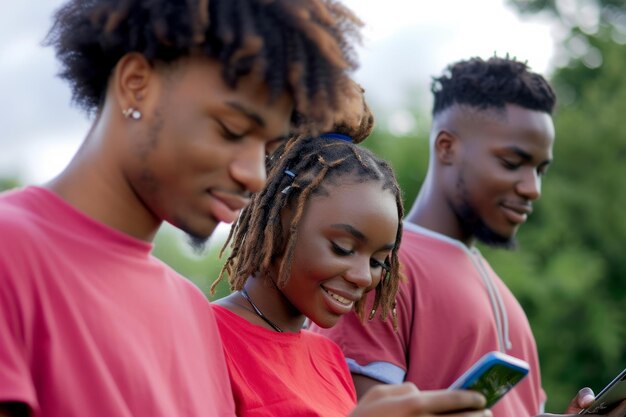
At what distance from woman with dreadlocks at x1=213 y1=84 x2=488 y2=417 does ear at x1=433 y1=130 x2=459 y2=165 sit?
1263mm

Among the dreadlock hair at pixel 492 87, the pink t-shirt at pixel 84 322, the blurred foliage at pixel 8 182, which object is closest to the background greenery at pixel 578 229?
the dreadlock hair at pixel 492 87

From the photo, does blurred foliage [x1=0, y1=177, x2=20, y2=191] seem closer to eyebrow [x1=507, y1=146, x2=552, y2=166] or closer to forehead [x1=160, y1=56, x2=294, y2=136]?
eyebrow [x1=507, y1=146, x2=552, y2=166]

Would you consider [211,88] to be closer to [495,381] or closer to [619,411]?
[495,381]

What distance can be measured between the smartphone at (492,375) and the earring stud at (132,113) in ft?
2.95

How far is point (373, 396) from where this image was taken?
240cm

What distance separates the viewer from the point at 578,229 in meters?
19.8

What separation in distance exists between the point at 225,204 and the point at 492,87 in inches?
113

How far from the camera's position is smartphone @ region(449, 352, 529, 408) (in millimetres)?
2338

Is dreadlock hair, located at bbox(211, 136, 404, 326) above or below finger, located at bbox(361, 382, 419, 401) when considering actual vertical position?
above

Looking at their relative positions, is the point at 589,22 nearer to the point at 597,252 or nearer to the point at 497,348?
the point at 597,252

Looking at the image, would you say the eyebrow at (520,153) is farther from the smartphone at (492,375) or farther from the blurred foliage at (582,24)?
the blurred foliage at (582,24)

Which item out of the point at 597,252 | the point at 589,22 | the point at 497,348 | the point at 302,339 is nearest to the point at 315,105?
the point at 302,339

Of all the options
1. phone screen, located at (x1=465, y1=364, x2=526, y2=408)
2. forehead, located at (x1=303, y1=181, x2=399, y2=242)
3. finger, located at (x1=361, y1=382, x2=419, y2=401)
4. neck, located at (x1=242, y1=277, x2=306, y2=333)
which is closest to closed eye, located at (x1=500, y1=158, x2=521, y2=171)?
forehead, located at (x1=303, y1=181, x2=399, y2=242)

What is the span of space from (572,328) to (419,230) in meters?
14.0
